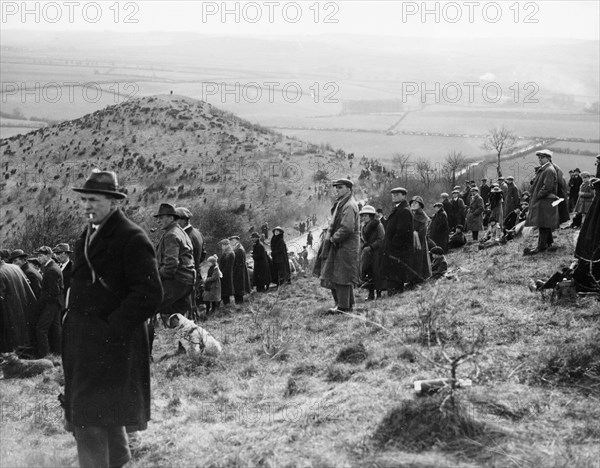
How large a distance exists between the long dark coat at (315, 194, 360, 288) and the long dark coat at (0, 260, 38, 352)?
12.5 feet

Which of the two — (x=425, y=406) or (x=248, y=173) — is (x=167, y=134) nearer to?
(x=248, y=173)

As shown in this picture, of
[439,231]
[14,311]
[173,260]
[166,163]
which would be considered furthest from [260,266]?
[166,163]

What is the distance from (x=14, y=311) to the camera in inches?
359

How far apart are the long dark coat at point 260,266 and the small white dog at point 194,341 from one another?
781 cm

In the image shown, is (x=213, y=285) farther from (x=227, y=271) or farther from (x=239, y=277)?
(x=239, y=277)

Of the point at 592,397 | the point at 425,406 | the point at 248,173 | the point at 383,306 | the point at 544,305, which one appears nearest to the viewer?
the point at 425,406

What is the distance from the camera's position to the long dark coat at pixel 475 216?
16703 mm

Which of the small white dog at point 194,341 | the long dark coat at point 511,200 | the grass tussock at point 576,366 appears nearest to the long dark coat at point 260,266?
the long dark coat at point 511,200

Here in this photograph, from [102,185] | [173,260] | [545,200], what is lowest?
[173,260]

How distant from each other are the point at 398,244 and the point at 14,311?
510cm

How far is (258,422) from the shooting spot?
5.28 meters

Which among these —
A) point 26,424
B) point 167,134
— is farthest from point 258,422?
point 167,134

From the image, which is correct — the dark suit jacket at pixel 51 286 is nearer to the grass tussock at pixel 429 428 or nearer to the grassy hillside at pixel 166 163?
the grass tussock at pixel 429 428

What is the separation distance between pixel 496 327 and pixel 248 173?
144 ft
